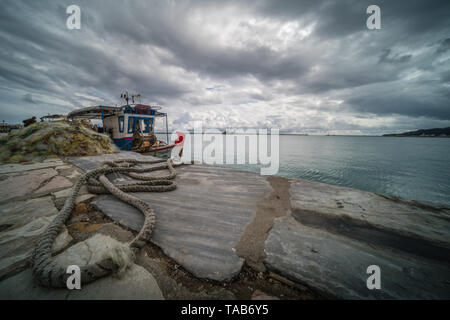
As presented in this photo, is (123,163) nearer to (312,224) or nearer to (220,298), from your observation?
(220,298)

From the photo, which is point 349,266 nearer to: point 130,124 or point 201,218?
point 201,218

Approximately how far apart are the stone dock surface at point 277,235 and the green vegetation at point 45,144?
284 cm

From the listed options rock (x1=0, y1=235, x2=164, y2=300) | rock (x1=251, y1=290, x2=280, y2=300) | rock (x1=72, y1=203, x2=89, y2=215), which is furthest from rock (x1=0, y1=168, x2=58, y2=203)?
rock (x1=251, y1=290, x2=280, y2=300)

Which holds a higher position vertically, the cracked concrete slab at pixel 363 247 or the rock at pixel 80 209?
the rock at pixel 80 209

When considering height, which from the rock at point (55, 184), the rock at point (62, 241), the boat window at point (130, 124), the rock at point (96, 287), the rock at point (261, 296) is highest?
the boat window at point (130, 124)

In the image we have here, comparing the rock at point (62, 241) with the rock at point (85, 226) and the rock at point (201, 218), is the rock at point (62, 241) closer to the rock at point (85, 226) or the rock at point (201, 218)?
the rock at point (85, 226)

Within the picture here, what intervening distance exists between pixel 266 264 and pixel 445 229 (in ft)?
7.44

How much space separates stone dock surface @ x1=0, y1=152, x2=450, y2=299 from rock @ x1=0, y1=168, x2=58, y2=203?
2cm

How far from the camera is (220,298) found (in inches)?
39.8

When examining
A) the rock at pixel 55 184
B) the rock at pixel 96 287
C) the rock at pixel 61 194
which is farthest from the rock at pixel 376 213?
the rock at pixel 55 184

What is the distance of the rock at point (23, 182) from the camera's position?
7.15 feet

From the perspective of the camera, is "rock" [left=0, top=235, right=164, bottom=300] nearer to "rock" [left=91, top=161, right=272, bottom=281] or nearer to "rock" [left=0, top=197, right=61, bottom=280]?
"rock" [left=0, top=197, right=61, bottom=280]
